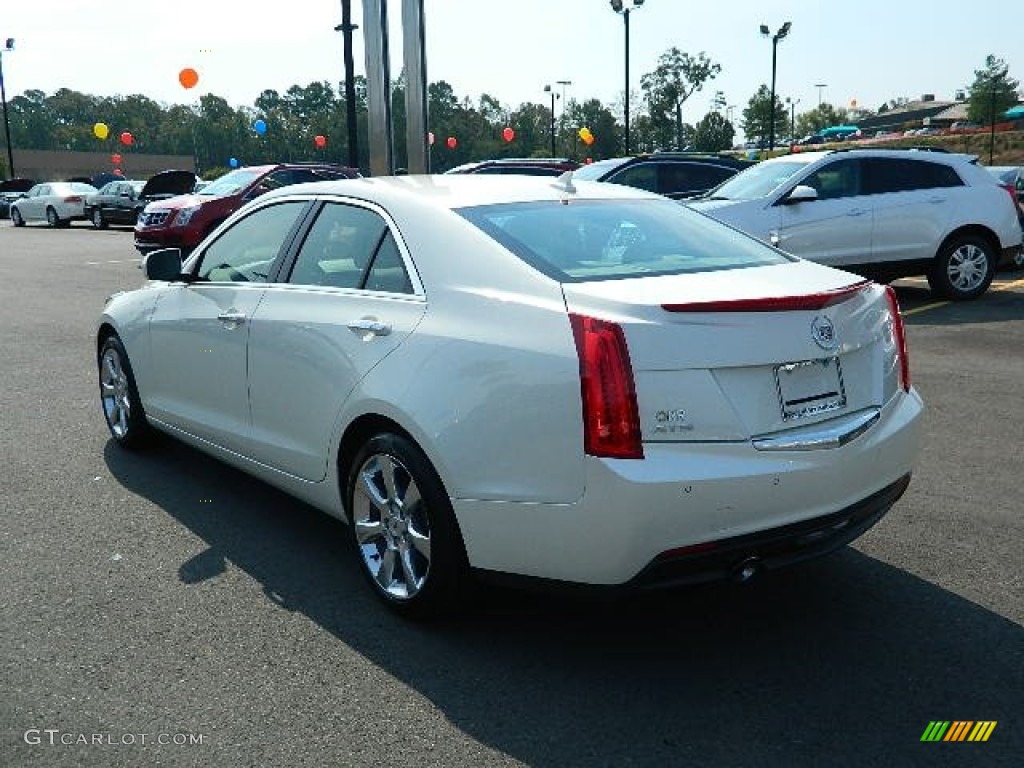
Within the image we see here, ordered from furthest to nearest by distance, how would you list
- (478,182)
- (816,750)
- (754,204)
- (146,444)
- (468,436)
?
(754,204) → (146,444) → (478,182) → (468,436) → (816,750)

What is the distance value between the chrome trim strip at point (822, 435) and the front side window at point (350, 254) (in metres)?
1.40

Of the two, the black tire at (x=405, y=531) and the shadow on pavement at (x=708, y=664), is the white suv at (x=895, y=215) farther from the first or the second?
the black tire at (x=405, y=531)

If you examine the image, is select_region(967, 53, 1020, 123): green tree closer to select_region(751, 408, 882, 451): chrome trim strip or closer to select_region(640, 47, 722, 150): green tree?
select_region(640, 47, 722, 150): green tree

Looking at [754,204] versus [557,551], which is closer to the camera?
[557,551]

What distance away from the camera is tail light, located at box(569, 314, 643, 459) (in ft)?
9.61

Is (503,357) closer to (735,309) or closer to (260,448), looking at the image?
(735,309)

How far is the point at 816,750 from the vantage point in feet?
9.14

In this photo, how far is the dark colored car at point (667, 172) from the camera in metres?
13.9

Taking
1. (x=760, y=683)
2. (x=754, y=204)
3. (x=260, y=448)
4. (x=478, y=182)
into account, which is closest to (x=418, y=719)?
(x=760, y=683)

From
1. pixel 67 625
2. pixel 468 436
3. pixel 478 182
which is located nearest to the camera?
pixel 468 436

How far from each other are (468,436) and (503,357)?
0.28m

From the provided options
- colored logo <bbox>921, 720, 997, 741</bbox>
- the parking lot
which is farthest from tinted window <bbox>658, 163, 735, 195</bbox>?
colored logo <bbox>921, 720, 997, 741</bbox>

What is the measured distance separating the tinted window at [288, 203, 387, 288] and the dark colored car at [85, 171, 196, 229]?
26763 mm

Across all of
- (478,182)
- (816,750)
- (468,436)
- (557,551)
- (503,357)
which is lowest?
(816,750)
